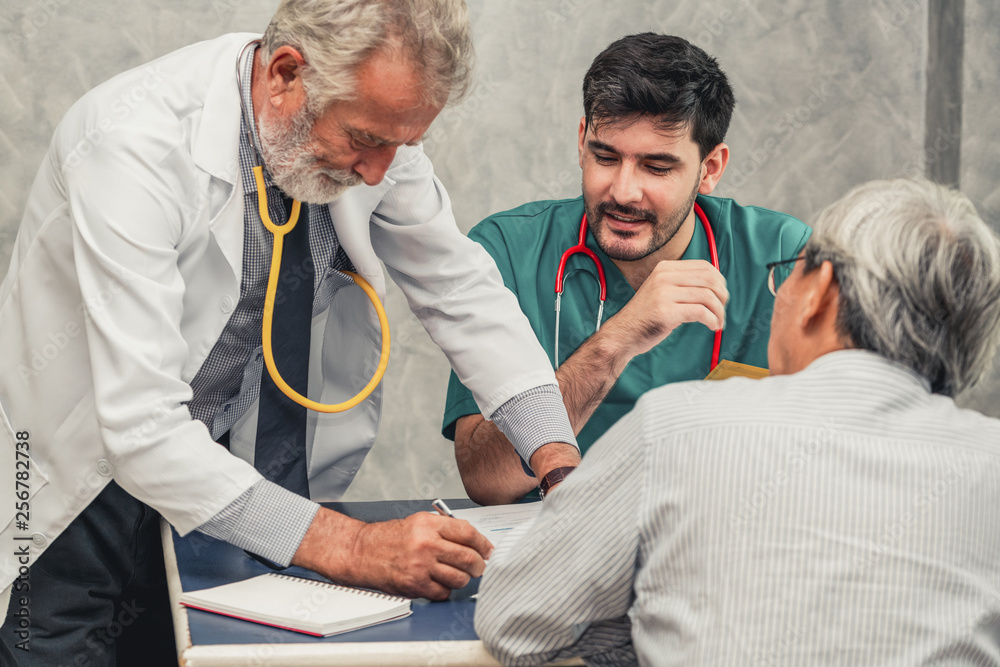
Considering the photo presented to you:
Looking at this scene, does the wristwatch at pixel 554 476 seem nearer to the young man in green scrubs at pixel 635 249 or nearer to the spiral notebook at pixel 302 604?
the young man in green scrubs at pixel 635 249

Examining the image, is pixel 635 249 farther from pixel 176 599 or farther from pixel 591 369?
pixel 176 599

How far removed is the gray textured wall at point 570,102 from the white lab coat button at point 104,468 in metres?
1.44

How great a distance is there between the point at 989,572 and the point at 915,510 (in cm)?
13

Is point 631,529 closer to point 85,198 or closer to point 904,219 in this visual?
point 904,219

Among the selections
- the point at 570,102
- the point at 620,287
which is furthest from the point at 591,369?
the point at 570,102

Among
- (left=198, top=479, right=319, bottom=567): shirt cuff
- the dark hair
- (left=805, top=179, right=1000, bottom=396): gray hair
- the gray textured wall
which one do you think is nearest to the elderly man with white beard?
(left=198, top=479, right=319, bottom=567): shirt cuff

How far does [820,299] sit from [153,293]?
0.82 m

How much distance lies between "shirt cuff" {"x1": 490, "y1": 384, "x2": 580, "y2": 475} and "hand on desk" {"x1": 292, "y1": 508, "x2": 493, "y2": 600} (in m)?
0.35

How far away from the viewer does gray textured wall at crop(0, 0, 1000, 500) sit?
2.43 meters

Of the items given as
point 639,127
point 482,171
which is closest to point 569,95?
point 482,171

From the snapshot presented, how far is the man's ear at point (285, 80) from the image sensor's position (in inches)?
51.3

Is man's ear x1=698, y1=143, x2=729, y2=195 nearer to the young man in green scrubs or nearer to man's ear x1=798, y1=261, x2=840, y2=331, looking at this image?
the young man in green scrubs

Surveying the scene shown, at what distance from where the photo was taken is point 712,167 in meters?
2.00

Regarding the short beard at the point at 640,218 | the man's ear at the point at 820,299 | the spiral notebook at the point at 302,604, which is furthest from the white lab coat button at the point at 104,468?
the short beard at the point at 640,218
